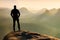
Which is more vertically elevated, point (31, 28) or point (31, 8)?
point (31, 8)

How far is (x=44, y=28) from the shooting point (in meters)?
9.45

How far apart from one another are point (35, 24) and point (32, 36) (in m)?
3.27

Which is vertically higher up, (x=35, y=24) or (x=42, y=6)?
(x=42, y=6)

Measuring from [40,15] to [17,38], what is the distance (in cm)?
365

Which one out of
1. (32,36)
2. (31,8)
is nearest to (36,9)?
(31,8)

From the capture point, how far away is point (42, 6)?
934 centimetres

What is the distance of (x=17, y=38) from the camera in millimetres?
5926

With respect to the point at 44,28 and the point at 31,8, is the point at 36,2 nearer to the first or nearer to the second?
the point at 31,8

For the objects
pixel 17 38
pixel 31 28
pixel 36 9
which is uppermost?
pixel 36 9

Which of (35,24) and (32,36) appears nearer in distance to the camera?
(32,36)

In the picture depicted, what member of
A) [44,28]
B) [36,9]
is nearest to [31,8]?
[36,9]

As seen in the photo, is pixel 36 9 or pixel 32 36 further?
pixel 36 9

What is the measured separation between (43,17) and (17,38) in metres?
A: 3.75

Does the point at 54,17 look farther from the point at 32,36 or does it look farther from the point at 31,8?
the point at 32,36
